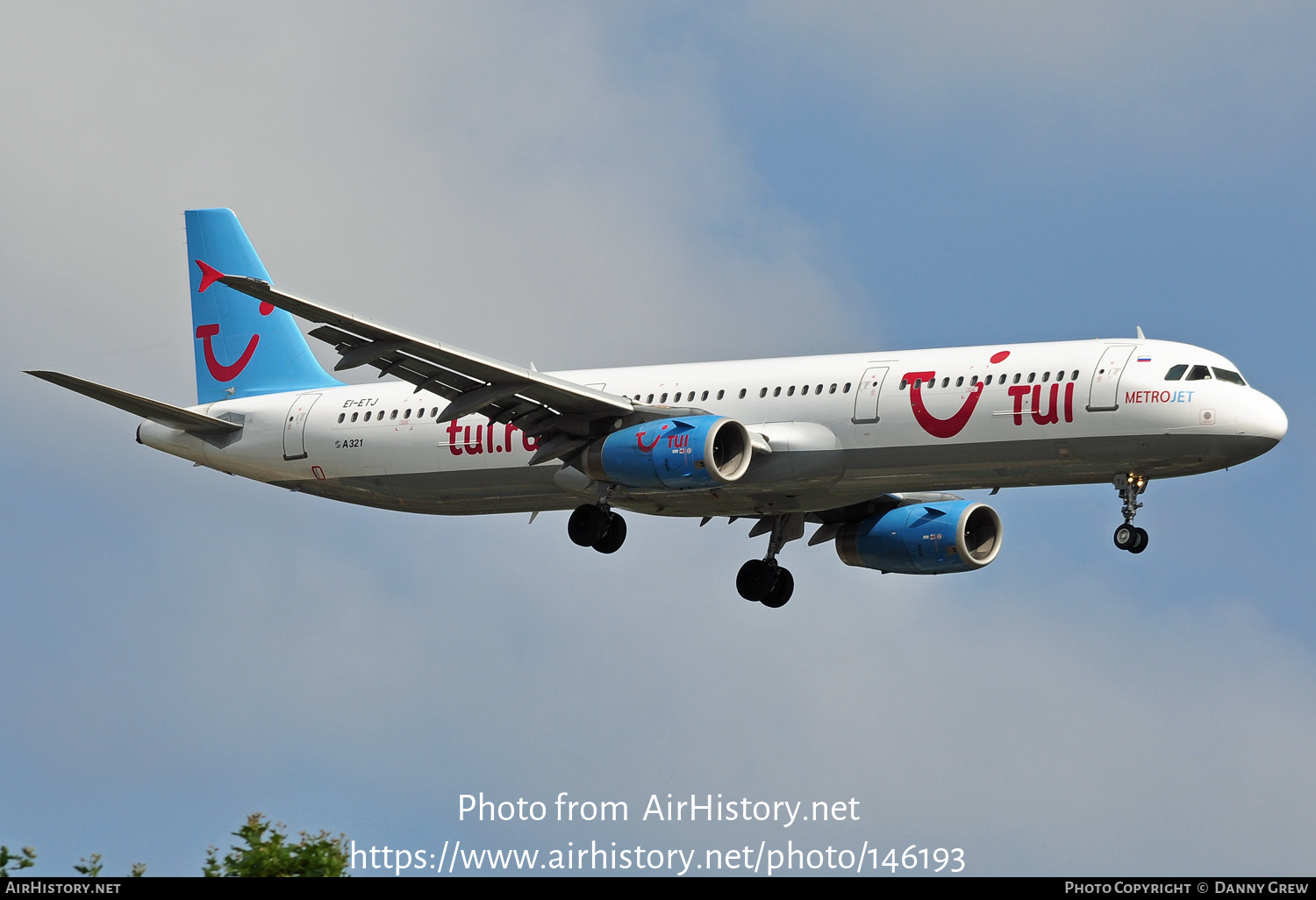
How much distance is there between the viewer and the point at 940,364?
156ft

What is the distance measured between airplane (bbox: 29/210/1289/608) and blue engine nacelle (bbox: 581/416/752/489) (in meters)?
0.05

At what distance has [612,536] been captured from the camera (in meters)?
51.8

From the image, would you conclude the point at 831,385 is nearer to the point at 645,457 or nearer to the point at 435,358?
the point at 645,457

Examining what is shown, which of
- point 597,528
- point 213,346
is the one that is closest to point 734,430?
point 597,528

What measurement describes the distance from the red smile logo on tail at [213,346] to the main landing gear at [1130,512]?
25027 millimetres

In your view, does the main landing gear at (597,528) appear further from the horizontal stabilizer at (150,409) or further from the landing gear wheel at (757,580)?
the horizontal stabilizer at (150,409)

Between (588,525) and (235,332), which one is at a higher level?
(235,332)

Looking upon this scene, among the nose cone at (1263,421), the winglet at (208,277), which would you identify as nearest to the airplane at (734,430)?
the nose cone at (1263,421)

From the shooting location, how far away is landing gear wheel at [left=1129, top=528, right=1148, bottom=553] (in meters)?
46.1

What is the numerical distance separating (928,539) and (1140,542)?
9.09m

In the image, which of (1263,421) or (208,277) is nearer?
(1263,421)

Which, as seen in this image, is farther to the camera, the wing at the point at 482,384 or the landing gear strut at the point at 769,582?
the landing gear strut at the point at 769,582

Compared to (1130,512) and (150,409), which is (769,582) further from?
(150,409)

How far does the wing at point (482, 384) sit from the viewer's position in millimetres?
46594
